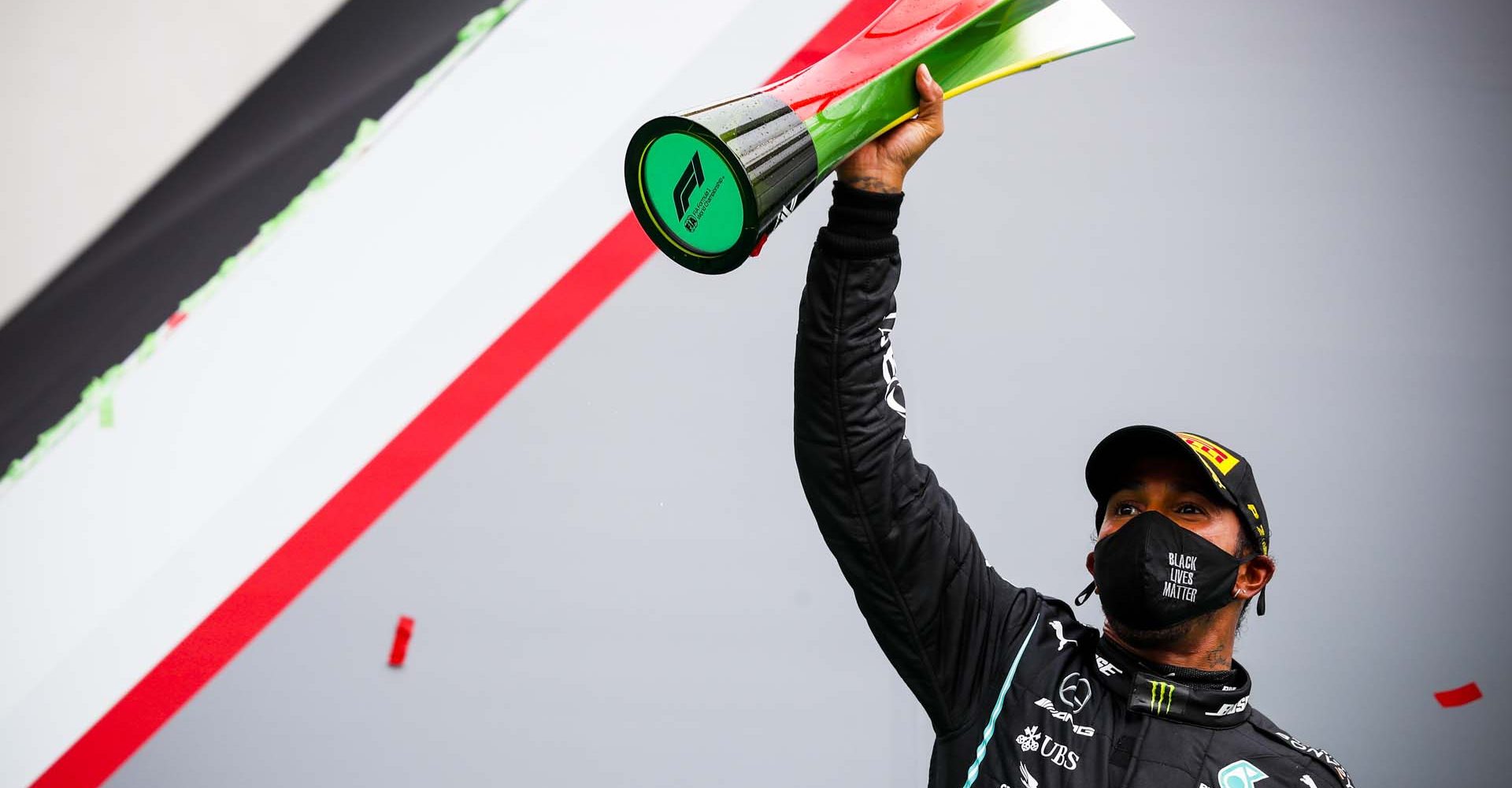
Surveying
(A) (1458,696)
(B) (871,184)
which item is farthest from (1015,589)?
(A) (1458,696)

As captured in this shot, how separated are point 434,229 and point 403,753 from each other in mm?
677

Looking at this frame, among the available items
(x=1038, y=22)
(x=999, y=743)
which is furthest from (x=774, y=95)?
(x=999, y=743)

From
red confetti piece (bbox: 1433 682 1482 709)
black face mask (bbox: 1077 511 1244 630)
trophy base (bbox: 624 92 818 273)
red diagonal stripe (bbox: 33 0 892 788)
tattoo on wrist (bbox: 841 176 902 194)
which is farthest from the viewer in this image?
red confetti piece (bbox: 1433 682 1482 709)

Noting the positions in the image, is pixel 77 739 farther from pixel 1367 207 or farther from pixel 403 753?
pixel 1367 207

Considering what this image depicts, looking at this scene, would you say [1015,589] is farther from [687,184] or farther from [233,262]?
[233,262]

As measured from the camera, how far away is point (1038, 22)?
1009mm

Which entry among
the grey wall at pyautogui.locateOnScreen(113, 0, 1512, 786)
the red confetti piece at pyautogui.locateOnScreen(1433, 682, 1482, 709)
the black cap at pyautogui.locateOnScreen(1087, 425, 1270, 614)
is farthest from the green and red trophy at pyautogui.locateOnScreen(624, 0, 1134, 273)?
the red confetti piece at pyautogui.locateOnScreen(1433, 682, 1482, 709)

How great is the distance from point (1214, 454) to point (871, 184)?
43 cm

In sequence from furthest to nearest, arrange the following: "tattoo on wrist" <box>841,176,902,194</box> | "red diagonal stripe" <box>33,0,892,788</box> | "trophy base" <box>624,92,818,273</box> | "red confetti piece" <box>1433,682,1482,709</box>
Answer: "red confetti piece" <box>1433,682,1482,709</box>
"red diagonal stripe" <box>33,0,892,788</box>
"tattoo on wrist" <box>841,176,902,194</box>
"trophy base" <box>624,92,818,273</box>

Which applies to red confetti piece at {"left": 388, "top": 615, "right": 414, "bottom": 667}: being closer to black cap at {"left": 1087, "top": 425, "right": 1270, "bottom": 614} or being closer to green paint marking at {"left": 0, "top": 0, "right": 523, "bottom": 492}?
green paint marking at {"left": 0, "top": 0, "right": 523, "bottom": 492}

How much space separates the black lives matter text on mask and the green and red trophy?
0.45 metres

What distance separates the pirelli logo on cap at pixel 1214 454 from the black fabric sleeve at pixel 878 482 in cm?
23

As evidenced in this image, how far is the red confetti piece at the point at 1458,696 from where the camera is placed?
1798mm

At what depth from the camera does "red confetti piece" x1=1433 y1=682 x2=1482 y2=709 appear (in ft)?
5.90
